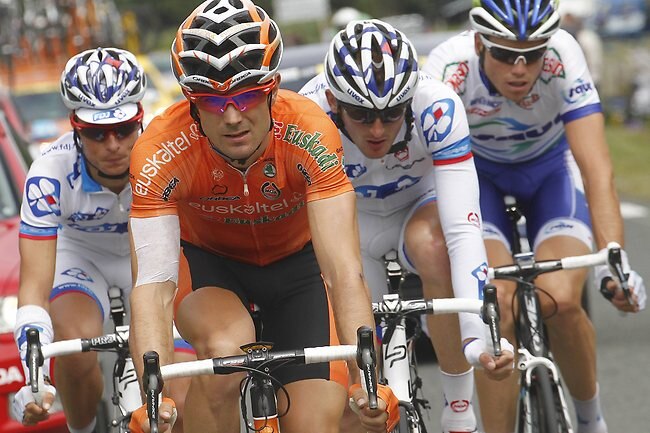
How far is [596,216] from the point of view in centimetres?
592

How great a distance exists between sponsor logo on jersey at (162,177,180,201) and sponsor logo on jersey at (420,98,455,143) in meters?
1.23

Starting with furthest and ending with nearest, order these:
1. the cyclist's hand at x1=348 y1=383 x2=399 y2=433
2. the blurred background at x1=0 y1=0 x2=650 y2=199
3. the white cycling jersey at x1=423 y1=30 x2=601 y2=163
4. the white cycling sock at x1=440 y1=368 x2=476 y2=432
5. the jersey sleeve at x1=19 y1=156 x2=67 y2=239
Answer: the blurred background at x1=0 y1=0 x2=650 y2=199 → the white cycling jersey at x1=423 y1=30 x2=601 y2=163 → the jersey sleeve at x1=19 y1=156 x2=67 y2=239 → the white cycling sock at x1=440 y1=368 x2=476 y2=432 → the cyclist's hand at x1=348 y1=383 x2=399 y2=433

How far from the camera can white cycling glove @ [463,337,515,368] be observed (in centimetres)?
483

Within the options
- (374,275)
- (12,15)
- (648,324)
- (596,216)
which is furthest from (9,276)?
(12,15)

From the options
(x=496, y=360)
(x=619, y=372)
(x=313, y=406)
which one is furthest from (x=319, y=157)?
(x=619, y=372)

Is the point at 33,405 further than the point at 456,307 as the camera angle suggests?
Yes

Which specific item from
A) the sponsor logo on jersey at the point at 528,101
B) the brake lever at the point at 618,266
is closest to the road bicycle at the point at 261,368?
the brake lever at the point at 618,266

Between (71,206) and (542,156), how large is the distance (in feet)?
7.49

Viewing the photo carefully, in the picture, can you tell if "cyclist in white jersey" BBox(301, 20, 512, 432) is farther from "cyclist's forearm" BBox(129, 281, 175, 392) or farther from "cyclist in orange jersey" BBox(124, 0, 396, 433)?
"cyclist's forearm" BBox(129, 281, 175, 392)

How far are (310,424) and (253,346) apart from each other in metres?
0.33

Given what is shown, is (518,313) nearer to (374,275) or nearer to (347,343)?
(374,275)

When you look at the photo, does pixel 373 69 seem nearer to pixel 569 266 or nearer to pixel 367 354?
pixel 569 266

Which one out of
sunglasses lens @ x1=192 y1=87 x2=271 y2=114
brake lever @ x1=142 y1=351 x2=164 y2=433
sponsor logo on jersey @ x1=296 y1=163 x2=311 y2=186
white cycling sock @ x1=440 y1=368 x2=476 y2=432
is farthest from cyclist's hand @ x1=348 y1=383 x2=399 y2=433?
white cycling sock @ x1=440 y1=368 x2=476 y2=432

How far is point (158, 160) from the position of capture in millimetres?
4680
